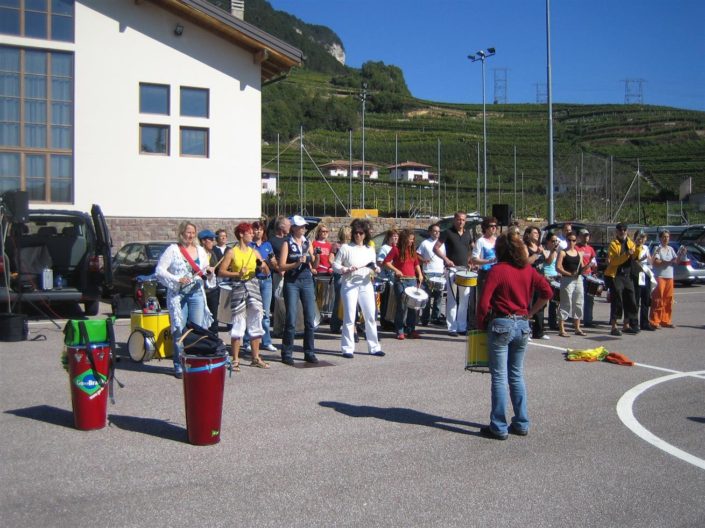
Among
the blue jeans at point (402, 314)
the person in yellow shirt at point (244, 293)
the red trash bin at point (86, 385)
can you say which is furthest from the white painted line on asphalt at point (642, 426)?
the red trash bin at point (86, 385)

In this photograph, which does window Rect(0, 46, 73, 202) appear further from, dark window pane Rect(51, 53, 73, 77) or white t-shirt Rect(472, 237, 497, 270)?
white t-shirt Rect(472, 237, 497, 270)

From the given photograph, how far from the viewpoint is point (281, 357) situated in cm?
1054

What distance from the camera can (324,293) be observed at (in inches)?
509

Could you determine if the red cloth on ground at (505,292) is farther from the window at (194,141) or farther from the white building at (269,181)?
the white building at (269,181)

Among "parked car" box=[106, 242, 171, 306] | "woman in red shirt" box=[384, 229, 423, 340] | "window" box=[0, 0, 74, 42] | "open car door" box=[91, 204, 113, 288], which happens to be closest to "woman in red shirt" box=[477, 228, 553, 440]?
"woman in red shirt" box=[384, 229, 423, 340]

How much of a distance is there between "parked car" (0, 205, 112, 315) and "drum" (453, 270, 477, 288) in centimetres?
636

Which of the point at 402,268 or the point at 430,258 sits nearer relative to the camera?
the point at 402,268

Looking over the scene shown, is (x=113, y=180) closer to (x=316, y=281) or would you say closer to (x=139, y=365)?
(x=316, y=281)

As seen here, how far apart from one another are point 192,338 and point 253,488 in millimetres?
2089

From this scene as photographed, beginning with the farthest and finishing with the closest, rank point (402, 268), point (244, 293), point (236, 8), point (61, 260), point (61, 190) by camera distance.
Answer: point (236, 8) < point (61, 190) < point (61, 260) < point (402, 268) < point (244, 293)

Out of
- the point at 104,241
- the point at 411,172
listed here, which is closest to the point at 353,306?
the point at 104,241

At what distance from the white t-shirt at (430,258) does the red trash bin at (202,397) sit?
7340mm

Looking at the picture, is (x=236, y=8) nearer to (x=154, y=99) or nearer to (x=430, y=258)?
(x=154, y=99)

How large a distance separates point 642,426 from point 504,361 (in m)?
1.73
